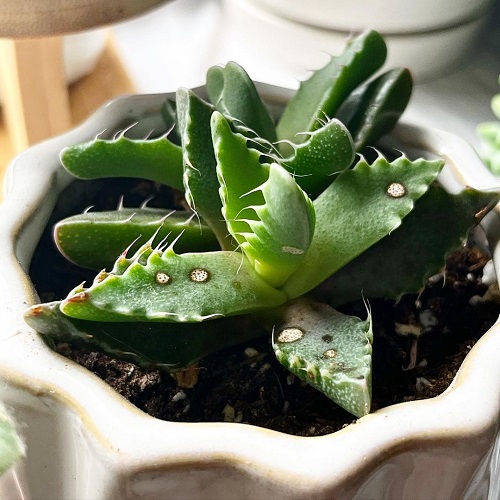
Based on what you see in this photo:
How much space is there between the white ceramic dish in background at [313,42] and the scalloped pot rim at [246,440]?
0.40m

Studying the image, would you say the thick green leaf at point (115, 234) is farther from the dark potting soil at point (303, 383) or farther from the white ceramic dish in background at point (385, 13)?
the white ceramic dish in background at point (385, 13)

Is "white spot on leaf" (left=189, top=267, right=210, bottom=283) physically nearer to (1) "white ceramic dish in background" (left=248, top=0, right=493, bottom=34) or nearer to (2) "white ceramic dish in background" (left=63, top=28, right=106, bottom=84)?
(1) "white ceramic dish in background" (left=248, top=0, right=493, bottom=34)

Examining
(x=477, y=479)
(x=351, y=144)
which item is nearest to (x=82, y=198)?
(x=351, y=144)

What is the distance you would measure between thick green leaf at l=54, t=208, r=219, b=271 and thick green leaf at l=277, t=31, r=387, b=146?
11 cm

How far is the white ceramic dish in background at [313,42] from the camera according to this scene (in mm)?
704

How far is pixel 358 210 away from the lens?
447mm

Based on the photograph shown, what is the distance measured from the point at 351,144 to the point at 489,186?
0.39ft

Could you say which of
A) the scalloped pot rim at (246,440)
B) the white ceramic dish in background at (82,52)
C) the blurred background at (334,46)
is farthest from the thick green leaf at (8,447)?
the white ceramic dish in background at (82,52)

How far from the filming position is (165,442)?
33 cm

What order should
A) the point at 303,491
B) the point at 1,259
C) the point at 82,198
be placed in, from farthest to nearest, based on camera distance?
the point at 82,198, the point at 1,259, the point at 303,491

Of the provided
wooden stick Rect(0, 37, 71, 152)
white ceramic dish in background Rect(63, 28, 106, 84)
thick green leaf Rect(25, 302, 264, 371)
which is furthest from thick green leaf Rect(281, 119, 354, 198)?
white ceramic dish in background Rect(63, 28, 106, 84)

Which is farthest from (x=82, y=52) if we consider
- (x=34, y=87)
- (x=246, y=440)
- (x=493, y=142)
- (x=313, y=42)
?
(x=246, y=440)

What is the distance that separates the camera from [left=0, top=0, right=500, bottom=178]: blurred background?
2.25 ft

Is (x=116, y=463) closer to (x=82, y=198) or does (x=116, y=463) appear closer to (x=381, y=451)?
(x=381, y=451)
